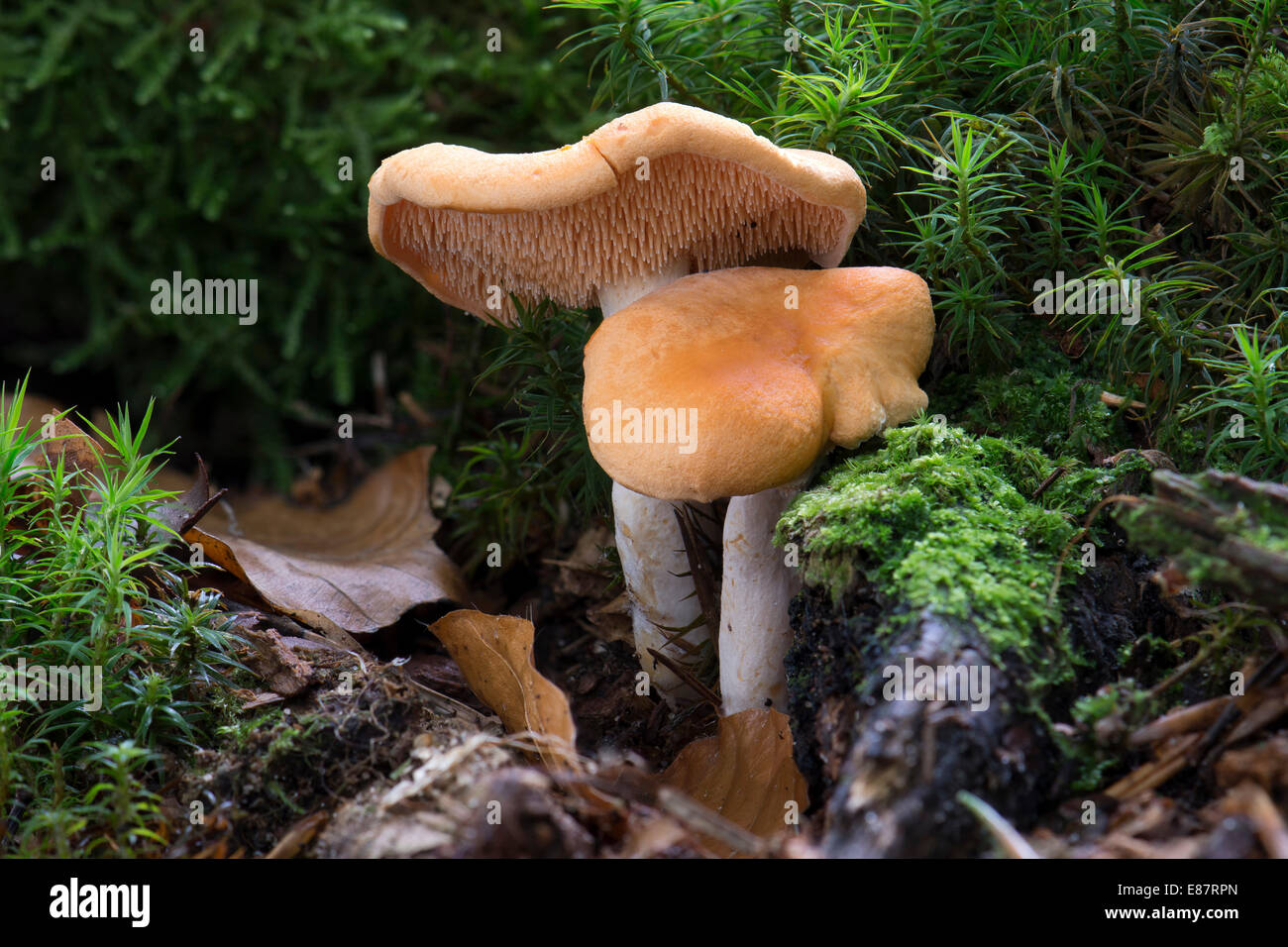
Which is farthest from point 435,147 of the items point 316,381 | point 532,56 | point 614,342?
point 316,381

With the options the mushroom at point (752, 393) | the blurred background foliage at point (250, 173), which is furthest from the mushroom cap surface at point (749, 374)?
the blurred background foliage at point (250, 173)

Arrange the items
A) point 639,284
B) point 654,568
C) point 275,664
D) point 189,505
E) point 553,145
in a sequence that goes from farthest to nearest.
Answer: point 553,145
point 189,505
point 654,568
point 639,284
point 275,664

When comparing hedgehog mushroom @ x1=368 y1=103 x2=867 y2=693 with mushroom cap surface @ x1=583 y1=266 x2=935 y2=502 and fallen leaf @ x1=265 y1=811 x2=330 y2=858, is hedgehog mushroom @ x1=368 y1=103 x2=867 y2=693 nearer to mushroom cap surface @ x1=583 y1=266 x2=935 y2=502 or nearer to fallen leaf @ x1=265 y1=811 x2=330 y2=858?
mushroom cap surface @ x1=583 y1=266 x2=935 y2=502

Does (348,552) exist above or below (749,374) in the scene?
below

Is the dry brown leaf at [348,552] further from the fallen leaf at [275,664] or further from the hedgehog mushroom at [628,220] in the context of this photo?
the hedgehog mushroom at [628,220]

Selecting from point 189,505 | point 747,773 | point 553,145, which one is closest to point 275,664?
point 189,505

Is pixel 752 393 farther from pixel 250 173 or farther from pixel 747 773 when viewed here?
pixel 250 173
